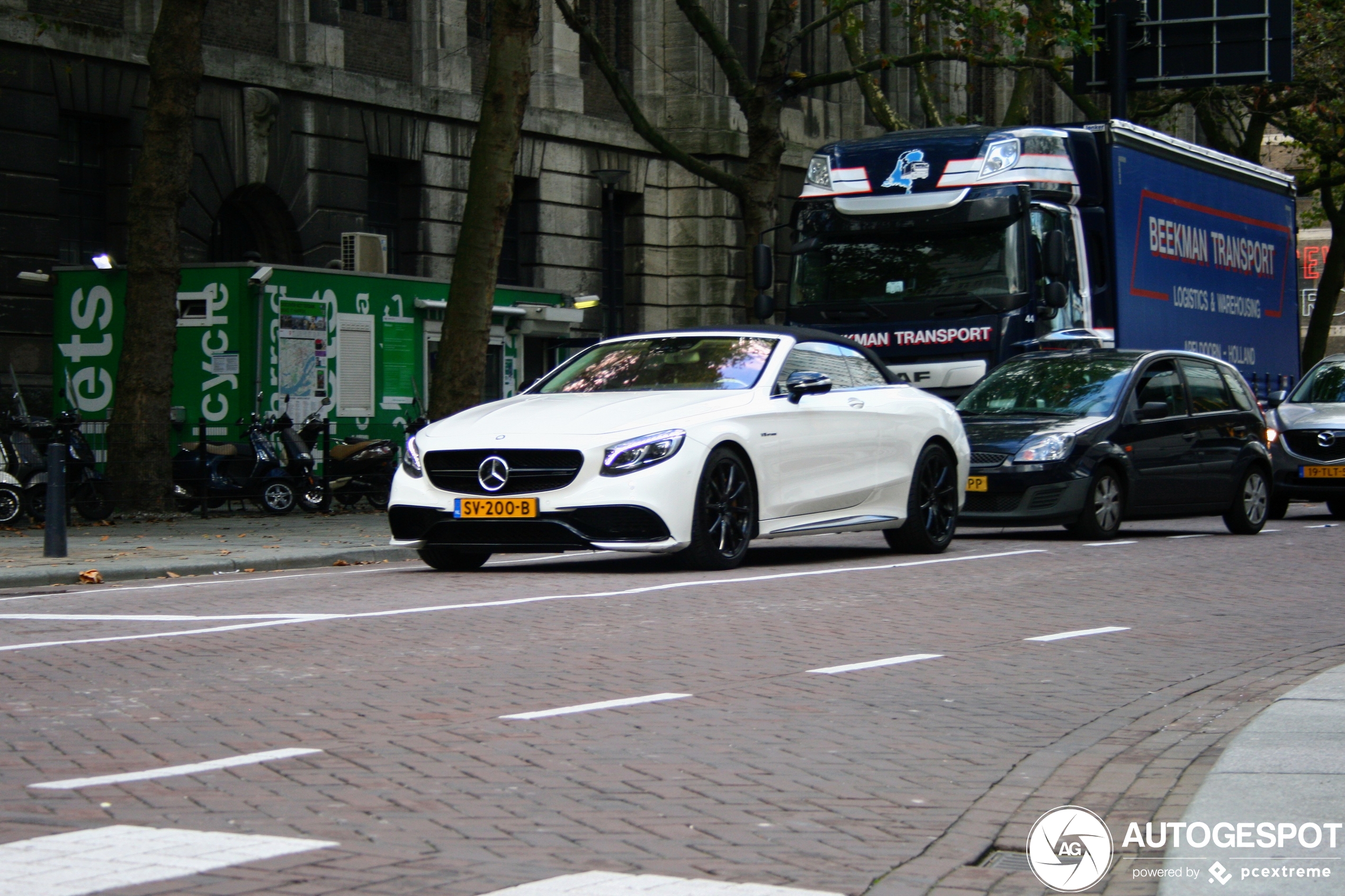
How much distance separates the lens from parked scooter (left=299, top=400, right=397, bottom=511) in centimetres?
2233

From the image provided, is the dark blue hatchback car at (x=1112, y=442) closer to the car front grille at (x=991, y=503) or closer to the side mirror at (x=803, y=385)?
the car front grille at (x=991, y=503)

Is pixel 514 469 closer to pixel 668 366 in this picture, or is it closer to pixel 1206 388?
pixel 668 366

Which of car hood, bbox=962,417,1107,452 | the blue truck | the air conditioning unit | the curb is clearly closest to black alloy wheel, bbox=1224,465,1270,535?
car hood, bbox=962,417,1107,452

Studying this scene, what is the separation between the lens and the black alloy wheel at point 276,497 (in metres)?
21.3

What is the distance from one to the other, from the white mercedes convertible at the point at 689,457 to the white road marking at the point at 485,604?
370 mm

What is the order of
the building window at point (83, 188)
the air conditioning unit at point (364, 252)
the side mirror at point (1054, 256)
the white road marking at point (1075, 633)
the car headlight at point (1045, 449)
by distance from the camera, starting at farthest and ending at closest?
the air conditioning unit at point (364, 252) < the building window at point (83, 188) < the side mirror at point (1054, 256) < the car headlight at point (1045, 449) < the white road marking at point (1075, 633)

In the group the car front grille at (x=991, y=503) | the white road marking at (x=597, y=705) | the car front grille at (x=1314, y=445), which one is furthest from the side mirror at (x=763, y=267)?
the white road marking at (x=597, y=705)

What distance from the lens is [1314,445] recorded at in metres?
20.5

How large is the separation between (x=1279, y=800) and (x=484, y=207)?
15447mm

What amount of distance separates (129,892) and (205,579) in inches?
356

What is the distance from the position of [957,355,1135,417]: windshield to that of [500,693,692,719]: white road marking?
947 centimetres

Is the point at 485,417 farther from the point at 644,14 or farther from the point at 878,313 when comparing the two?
the point at 644,14

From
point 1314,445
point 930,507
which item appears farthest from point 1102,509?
point 1314,445

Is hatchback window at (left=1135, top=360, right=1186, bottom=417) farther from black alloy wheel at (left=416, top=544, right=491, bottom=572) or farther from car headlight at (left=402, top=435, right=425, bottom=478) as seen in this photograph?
car headlight at (left=402, top=435, right=425, bottom=478)
